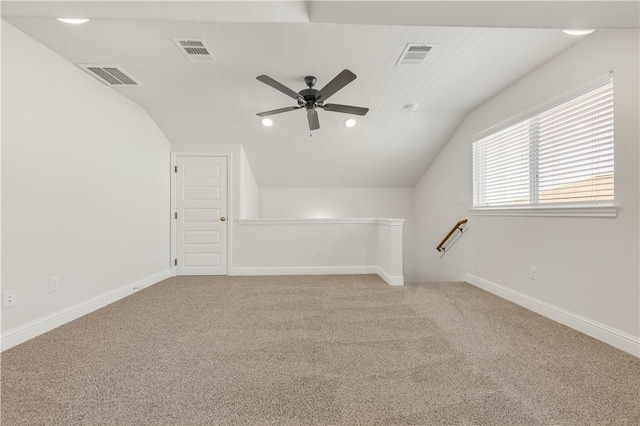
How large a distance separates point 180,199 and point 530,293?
501 centimetres

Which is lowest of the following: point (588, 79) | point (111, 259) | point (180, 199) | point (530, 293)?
point (530, 293)

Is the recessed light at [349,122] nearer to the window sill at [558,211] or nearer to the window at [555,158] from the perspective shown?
the window at [555,158]

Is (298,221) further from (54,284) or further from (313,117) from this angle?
(54,284)

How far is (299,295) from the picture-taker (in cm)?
357

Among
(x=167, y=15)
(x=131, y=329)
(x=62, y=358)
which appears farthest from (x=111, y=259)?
(x=167, y=15)

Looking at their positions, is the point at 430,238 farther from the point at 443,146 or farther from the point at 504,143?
the point at 504,143

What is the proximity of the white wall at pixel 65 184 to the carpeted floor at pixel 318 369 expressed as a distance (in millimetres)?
495

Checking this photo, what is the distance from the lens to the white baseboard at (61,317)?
87.8 inches

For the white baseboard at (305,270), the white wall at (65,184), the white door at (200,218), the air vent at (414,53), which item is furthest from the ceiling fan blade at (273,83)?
the white baseboard at (305,270)

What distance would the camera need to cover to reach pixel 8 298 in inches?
87.6

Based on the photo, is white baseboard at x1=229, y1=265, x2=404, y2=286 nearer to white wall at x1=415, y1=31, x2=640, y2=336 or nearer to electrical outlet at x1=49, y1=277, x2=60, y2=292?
white wall at x1=415, y1=31, x2=640, y2=336

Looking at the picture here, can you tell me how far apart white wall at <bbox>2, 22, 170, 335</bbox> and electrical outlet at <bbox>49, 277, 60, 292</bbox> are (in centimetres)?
3

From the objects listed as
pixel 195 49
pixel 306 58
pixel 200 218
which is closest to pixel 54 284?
pixel 200 218

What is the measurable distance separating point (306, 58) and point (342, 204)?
3.67 m
